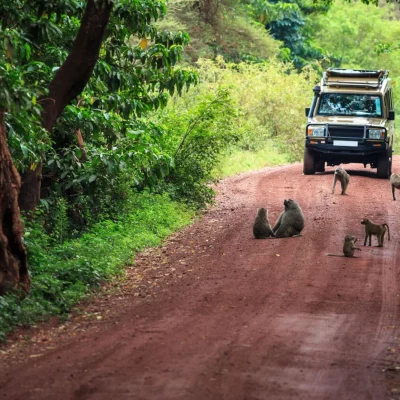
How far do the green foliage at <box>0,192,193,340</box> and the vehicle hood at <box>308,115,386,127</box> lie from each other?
7.29 metres

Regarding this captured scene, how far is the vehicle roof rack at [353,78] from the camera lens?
994 inches

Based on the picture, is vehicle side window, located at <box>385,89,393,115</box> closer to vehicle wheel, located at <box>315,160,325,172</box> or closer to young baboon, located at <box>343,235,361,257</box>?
vehicle wheel, located at <box>315,160,325,172</box>

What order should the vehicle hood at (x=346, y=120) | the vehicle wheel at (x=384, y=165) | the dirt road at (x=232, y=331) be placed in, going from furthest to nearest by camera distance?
the vehicle wheel at (x=384, y=165)
the vehicle hood at (x=346, y=120)
the dirt road at (x=232, y=331)

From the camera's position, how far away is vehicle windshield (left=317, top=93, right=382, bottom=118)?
25250 millimetres

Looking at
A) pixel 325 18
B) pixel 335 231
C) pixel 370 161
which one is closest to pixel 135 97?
pixel 335 231

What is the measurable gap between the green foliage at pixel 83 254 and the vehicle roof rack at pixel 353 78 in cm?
832

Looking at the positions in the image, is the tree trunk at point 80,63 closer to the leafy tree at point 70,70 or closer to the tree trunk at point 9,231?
the leafy tree at point 70,70

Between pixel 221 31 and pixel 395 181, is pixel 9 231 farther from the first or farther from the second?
pixel 221 31

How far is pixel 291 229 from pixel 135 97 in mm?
3434

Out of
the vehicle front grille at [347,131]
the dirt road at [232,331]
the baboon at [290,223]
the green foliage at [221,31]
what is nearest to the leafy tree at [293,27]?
the green foliage at [221,31]

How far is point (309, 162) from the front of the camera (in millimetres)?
25891

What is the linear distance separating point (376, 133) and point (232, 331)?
1582 cm

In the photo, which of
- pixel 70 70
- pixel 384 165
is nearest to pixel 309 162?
pixel 384 165

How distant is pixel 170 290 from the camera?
39.4 feet
